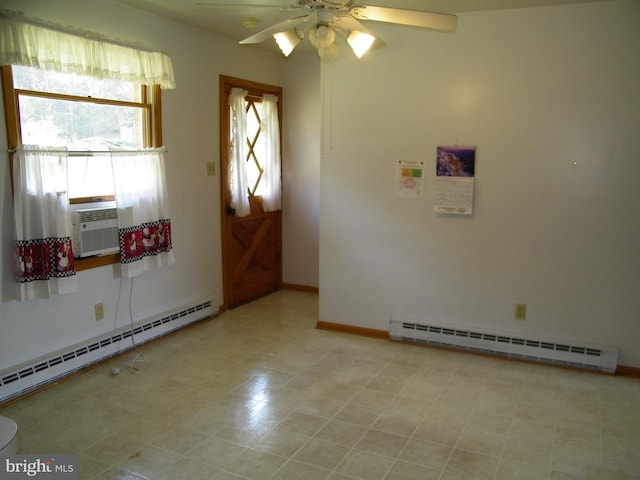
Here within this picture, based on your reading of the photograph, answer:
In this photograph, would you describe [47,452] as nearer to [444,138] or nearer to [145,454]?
[145,454]

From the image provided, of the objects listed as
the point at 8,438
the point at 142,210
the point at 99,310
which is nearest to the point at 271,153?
the point at 142,210

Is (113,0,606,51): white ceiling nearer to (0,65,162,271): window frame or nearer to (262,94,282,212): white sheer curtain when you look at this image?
(0,65,162,271): window frame

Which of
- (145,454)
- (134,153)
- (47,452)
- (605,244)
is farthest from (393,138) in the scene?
(47,452)

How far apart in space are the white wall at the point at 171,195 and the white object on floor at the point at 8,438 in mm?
876

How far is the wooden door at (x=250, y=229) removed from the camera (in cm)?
466

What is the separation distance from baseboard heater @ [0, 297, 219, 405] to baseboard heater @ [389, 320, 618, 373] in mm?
1707

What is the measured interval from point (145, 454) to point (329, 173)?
2.49 meters

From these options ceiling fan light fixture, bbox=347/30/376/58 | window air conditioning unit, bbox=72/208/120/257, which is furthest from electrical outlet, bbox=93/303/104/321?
ceiling fan light fixture, bbox=347/30/376/58

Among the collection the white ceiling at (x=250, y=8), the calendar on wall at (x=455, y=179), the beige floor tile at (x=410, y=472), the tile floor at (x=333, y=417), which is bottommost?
the beige floor tile at (x=410, y=472)

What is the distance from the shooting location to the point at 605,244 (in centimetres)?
344

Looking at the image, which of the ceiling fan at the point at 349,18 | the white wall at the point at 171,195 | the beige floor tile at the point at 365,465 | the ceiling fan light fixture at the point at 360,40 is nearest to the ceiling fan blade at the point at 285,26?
the ceiling fan at the point at 349,18

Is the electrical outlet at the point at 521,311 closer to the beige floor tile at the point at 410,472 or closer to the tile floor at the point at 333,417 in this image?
the tile floor at the point at 333,417

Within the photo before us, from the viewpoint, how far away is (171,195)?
4.13m

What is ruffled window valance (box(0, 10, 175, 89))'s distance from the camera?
2803 millimetres
